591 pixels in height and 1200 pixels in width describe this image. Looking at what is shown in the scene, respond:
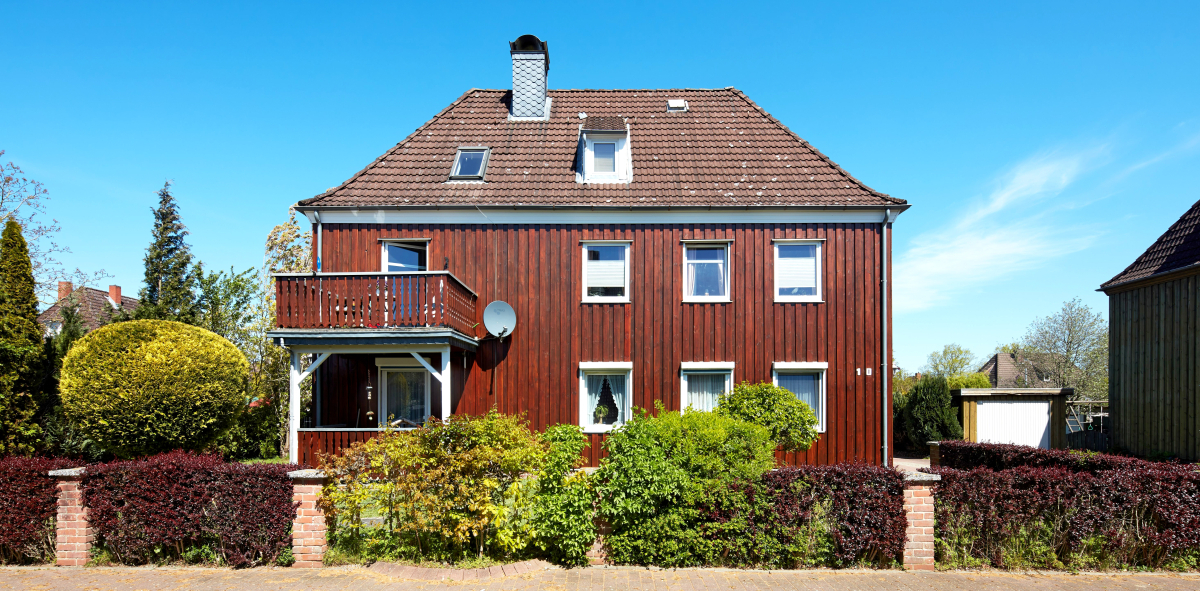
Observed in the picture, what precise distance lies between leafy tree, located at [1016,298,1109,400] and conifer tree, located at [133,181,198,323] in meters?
40.9

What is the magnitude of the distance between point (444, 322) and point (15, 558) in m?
6.15

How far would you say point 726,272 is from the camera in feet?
44.7

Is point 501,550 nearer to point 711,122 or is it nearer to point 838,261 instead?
point 838,261

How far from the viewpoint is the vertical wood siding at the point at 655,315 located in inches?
528

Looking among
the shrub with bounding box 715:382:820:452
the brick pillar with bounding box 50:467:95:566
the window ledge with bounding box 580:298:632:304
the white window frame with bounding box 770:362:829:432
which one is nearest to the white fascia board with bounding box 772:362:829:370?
the white window frame with bounding box 770:362:829:432

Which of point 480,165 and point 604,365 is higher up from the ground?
point 480,165

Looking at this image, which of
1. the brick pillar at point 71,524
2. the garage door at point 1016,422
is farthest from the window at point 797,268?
the brick pillar at point 71,524

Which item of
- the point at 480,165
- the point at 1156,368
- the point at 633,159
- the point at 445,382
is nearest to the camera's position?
the point at 445,382

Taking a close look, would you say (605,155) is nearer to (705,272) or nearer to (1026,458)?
(705,272)

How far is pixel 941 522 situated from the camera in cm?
751

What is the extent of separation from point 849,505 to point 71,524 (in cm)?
885

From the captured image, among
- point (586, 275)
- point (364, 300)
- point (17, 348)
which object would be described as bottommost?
point (17, 348)

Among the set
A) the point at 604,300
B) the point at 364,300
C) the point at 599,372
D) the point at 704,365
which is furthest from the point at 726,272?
the point at 364,300

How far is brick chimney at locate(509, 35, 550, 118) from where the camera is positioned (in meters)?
16.0
